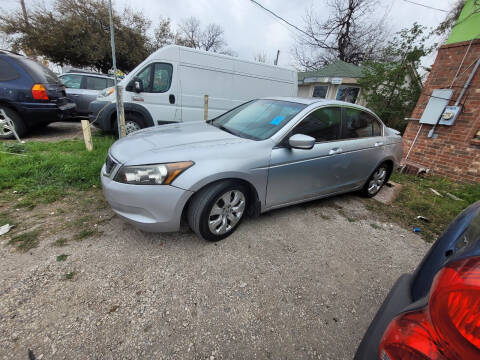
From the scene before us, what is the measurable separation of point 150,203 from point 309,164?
182 centimetres

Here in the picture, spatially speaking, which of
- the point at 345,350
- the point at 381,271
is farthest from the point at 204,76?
the point at 345,350

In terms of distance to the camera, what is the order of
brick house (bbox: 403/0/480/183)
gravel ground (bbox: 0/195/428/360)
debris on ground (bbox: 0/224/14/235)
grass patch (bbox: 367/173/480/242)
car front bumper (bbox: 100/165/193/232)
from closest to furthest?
1. gravel ground (bbox: 0/195/428/360)
2. car front bumper (bbox: 100/165/193/232)
3. debris on ground (bbox: 0/224/14/235)
4. grass patch (bbox: 367/173/480/242)
5. brick house (bbox: 403/0/480/183)

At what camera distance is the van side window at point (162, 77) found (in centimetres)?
495

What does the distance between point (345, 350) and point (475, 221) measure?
1.15m

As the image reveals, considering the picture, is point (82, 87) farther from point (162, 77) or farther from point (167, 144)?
point (167, 144)

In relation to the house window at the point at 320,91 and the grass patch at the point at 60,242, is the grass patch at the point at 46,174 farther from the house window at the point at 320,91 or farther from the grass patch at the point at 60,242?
the house window at the point at 320,91

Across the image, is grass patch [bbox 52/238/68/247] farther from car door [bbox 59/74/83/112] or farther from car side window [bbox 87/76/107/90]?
car side window [bbox 87/76/107/90]

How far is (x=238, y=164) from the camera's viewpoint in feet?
6.88

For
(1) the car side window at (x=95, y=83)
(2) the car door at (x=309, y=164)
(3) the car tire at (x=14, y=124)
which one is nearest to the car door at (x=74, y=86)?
(1) the car side window at (x=95, y=83)

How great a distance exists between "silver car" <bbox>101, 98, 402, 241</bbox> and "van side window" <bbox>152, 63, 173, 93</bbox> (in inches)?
107

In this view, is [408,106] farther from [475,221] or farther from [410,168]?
[475,221]

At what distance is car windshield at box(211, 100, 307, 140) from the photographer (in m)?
2.49

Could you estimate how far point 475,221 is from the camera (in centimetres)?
98

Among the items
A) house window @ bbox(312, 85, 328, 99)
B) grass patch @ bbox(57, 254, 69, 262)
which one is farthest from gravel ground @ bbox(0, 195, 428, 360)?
house window @ bbox(312, 85, 328, 99)
